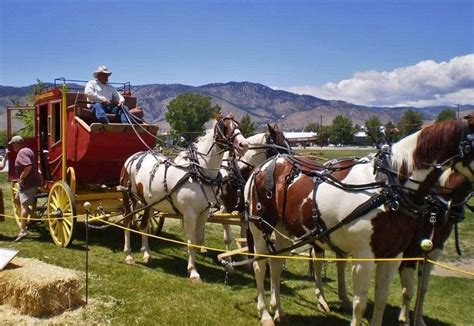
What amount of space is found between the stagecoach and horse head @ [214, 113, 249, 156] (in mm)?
2092

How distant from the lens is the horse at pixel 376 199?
4.30 m

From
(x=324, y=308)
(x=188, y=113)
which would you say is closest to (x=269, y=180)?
(x=324, y=308)

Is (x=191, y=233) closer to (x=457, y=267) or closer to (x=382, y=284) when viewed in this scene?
(x=382, y=284)

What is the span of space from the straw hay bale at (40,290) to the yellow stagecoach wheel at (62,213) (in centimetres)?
301

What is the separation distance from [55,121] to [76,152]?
52.7 inches

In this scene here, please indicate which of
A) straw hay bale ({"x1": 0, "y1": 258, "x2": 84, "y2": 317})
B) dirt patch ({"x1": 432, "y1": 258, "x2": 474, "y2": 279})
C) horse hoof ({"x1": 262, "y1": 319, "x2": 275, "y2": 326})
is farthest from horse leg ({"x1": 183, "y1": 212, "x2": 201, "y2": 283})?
dirt patch ({"x1": 432, "y1": 258, "x2": 474, "y2": 279})

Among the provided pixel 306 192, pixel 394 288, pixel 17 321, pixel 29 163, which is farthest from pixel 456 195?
pixel 29 163

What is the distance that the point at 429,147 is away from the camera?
14.2 ft

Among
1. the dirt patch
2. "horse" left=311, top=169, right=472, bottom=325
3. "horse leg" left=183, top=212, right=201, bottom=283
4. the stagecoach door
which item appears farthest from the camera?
the stagecoach door

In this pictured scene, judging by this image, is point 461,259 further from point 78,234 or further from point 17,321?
point 17,321

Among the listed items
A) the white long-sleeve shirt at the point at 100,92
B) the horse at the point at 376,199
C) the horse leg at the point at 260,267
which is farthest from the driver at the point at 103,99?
the horse at the point at 376,199

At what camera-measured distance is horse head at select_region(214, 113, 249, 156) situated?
23.4 feet

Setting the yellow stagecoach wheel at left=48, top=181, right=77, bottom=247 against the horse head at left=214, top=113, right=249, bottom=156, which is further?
the yellow stagecoach wheel at left=48, top=181, right=77, bottom=247

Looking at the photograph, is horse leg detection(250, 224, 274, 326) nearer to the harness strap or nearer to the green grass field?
the green grass field
